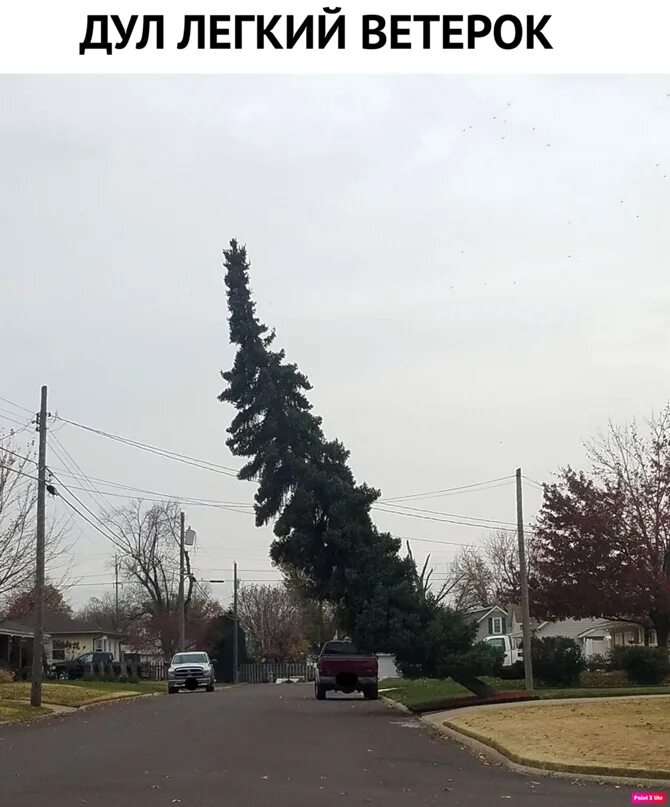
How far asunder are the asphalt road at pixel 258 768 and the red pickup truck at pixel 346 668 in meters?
9.94

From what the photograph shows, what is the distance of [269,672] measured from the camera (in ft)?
254

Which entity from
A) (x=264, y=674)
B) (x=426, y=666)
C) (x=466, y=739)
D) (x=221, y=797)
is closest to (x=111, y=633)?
(x=264, y=674)

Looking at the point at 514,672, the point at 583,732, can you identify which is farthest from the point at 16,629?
the point at 583,732

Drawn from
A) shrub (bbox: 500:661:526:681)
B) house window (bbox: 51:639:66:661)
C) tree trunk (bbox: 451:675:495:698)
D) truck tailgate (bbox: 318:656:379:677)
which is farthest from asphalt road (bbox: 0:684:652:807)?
house window (bbox: 51:639:66:661)

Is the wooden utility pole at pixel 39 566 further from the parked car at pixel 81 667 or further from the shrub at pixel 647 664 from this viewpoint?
the parked car at pixel 81 667

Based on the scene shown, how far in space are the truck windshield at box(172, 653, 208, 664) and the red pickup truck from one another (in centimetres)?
1230

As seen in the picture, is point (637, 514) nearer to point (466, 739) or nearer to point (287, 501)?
point (287, 501)

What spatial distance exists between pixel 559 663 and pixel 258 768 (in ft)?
76.2

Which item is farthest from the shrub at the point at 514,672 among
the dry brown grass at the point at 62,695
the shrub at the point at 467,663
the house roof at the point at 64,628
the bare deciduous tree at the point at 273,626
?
the bare deciduous tree at the point at 273,626

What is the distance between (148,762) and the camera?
654 inches

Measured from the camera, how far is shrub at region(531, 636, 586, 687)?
36.9 meters

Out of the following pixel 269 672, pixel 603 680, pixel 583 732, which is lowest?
pixel 269 672

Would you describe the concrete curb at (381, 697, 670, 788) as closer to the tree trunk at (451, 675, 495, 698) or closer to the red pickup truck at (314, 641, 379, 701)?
the tree trunk at (451, 675, 495, 698)

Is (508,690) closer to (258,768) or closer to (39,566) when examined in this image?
(39,566)
